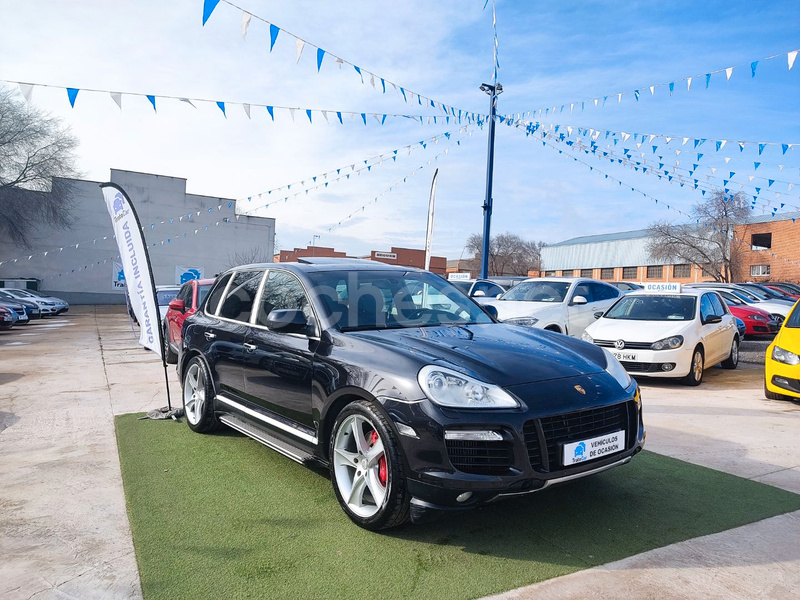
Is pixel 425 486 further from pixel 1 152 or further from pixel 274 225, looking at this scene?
pixel 274 225

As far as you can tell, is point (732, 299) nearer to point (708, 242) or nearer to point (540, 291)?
point (540, 291)

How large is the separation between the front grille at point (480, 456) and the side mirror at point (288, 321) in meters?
1.47

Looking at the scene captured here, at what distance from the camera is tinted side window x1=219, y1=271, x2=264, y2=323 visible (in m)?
5.02

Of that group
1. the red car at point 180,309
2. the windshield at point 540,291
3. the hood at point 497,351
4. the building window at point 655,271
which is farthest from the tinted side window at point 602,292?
the building window at point 655,271

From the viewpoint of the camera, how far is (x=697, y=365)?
856cm

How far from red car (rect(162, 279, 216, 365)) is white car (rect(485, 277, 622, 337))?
537 centimetres

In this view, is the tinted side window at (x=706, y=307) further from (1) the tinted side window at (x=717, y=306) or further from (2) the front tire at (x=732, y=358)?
(2) the front tire at (x=732, y=358)

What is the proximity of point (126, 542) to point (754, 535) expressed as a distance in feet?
11.5

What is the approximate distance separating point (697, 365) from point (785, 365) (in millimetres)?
1642

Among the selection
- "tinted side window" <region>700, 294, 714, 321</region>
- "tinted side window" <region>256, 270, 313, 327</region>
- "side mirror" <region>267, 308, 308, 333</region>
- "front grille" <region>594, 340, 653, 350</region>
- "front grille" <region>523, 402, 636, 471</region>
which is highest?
"tinted side window" <region>256, 270, 313, 327</region>

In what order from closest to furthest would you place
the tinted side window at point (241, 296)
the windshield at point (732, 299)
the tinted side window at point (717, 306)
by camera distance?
the tinted side window at point (241, 296), the tinted side window at point (717, 306), the windshield at point (732, 299)

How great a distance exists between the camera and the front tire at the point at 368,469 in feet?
10.3

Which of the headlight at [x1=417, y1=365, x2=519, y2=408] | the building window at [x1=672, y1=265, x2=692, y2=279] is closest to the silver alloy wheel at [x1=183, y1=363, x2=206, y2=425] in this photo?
the headlight at [x1=417, y1=365, x2=519, y2=408]

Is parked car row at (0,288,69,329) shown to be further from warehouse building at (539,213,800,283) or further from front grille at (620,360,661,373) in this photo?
warehouse building at (539,213,800,283)
